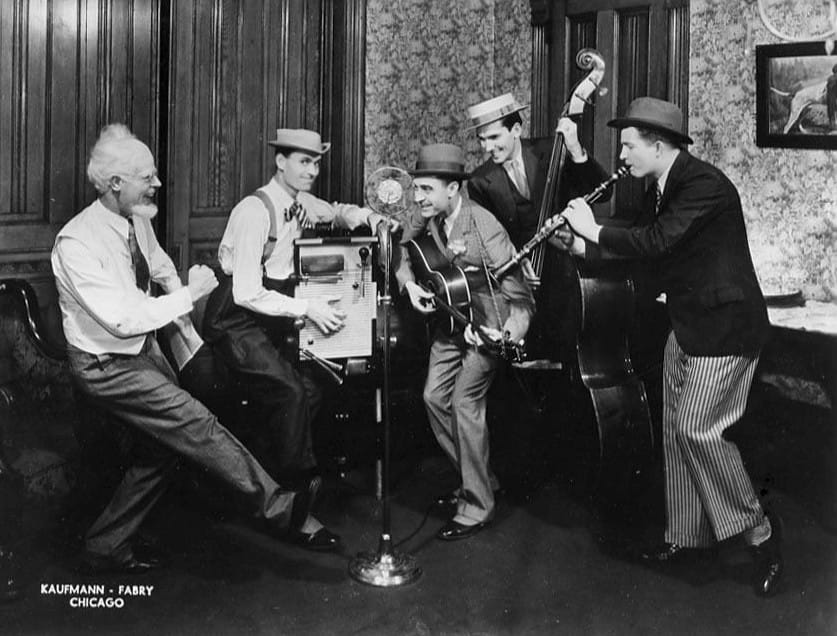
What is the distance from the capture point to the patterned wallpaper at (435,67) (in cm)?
500

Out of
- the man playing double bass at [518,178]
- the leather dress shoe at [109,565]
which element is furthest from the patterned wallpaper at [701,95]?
the leather dress shoe at [109,565]

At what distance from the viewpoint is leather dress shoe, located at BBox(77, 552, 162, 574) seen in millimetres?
3488

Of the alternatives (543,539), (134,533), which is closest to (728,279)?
(543,539)

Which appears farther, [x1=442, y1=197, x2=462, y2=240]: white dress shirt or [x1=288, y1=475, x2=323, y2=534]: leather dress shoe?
[x1=442, y1=197, x2=462, y2=240]: white dress shirt

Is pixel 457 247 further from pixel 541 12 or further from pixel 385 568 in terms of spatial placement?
pixel 541 12

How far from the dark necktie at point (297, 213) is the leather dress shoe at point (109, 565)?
154 cm

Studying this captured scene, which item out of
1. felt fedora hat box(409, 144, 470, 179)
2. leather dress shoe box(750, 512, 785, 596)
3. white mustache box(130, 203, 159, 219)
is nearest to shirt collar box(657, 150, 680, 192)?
felt fedora hat box(409, 144, 470, 179)

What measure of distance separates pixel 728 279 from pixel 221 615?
6.97 ft

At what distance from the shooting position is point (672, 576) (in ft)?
11.8

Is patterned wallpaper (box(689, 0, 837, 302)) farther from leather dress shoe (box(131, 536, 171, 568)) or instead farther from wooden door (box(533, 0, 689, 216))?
leather dress shoe (box(131, 536, 171, 568))

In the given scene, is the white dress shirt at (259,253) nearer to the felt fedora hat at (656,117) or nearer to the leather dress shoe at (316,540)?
the leather dress shoe at (316,540)

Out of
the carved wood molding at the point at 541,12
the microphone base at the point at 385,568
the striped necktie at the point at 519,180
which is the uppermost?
the carved wood molding at the point at 541,12

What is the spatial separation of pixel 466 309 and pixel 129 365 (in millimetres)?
1358

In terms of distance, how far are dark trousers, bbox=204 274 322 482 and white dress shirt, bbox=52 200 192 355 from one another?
2.22 ft
